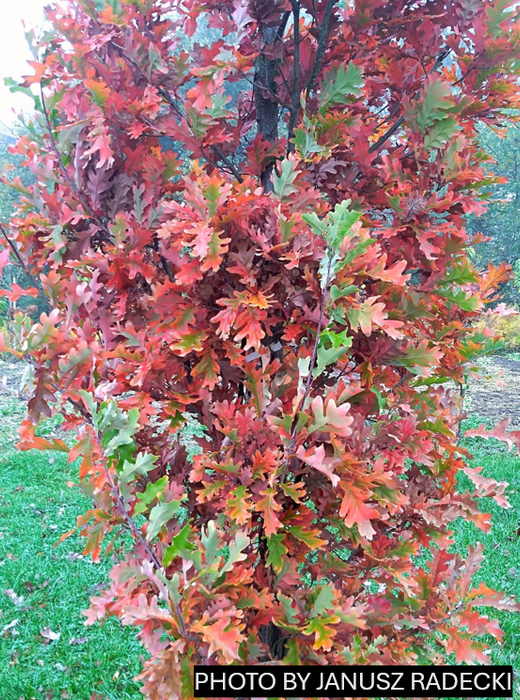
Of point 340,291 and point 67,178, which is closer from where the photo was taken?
point 340,291

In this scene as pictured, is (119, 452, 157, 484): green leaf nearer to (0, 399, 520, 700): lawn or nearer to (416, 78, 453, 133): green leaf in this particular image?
(416, 78, 453, 133): green leaf

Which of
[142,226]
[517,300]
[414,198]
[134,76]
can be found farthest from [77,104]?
[517,300]

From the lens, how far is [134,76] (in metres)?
1.70

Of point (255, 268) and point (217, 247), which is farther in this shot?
point (255, 268)

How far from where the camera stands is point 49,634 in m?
3.65

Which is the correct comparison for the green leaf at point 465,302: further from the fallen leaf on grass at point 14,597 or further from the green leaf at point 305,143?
the fallen leaf on grass at point 14,597

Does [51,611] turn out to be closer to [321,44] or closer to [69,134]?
[69,134]

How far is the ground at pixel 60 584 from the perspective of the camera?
129 inches

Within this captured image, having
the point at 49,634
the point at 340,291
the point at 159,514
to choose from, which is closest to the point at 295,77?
the point at 340,291

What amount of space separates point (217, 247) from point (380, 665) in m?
1.25

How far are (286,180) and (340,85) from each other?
1.23 feet

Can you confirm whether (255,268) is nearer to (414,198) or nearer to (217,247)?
(217,247)

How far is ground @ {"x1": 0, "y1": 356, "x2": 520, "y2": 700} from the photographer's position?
328cm

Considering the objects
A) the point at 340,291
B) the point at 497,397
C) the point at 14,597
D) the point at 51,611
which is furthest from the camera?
the point at 497,397
